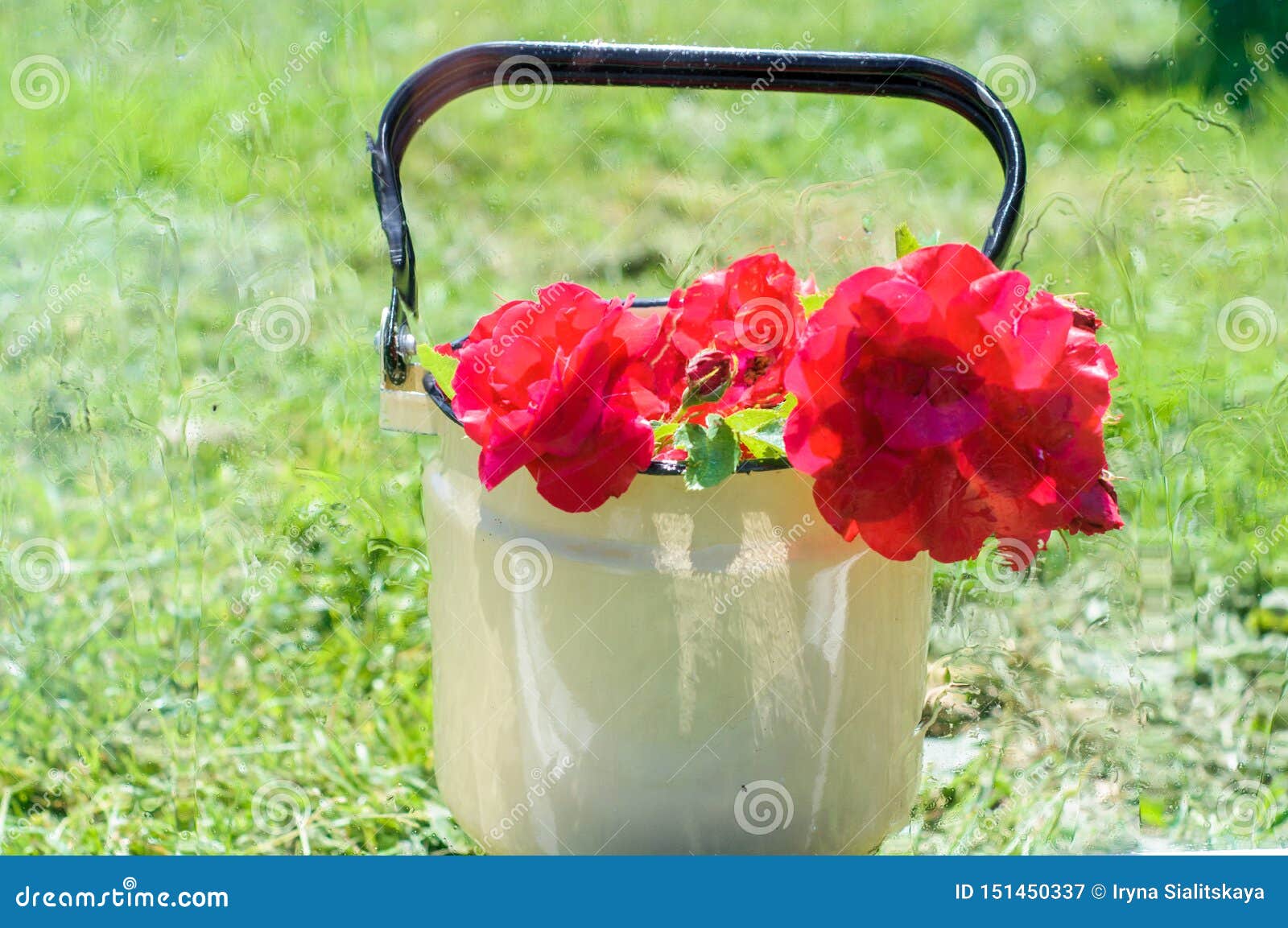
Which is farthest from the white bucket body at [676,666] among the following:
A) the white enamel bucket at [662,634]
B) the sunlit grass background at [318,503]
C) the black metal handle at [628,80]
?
the sunlit grass background at [318,503]

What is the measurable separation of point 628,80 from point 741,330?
24 centimetres

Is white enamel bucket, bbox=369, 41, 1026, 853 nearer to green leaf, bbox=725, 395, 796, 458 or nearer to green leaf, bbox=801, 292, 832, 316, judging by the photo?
green leaf, bbox=725, 395, 796, 458

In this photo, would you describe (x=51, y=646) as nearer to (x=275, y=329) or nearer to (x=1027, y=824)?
(x=275, y=329)

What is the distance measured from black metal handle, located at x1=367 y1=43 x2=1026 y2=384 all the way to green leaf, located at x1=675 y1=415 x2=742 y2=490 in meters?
0.27

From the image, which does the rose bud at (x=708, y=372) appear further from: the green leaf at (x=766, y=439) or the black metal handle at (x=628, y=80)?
the black metal handle at (x=628, y=80)

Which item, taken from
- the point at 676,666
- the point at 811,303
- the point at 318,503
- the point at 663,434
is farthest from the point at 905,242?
the point at 318,503

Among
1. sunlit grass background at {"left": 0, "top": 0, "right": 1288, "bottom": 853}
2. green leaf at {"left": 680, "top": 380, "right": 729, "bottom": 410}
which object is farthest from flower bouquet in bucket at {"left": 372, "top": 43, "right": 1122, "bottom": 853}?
sunlit grass background at {"left": 0, "top": 0, "right": 1288, "bottom": 853}

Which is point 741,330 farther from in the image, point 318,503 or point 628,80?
point 318,503

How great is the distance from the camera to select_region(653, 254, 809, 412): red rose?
82cm

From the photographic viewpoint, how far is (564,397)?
0.75 meters

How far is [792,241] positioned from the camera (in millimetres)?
1288

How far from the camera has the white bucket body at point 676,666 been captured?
0.79 metres

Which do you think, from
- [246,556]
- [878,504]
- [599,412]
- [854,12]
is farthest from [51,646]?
[854,12]

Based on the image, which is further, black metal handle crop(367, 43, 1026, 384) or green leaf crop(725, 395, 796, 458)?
black metal handle crop(367, 43, 1026, 384)
